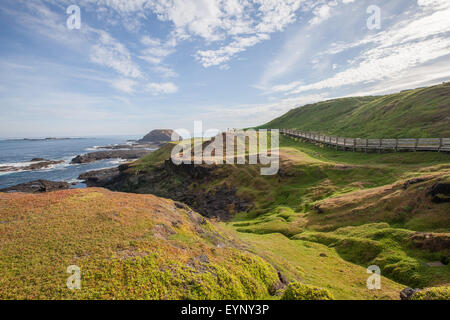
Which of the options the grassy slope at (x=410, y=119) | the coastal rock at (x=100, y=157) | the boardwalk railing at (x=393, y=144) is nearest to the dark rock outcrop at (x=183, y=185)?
the boardwalk railing at (x=393, y=144)

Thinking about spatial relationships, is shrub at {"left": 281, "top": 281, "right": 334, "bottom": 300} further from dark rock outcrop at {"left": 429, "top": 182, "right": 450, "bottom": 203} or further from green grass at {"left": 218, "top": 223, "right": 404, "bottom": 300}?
dark rock outcrop at {"left": 429, "top": 182, "right": 450, "bottom": 203}

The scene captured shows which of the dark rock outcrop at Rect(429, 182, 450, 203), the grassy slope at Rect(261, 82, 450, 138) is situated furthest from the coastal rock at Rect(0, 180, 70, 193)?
the grassy slope at Rect(261, 82, 450, 138)

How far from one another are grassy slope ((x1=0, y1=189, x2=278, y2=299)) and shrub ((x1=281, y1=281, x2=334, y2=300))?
154 centimetres

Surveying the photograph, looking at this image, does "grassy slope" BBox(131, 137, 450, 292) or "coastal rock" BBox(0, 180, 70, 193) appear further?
"coastal rock" BBox(0, 180, 70, 193)

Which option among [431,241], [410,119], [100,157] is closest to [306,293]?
[431,241]

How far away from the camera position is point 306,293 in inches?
316

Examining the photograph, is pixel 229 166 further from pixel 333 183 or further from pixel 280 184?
pixel 333 183

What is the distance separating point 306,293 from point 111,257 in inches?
309

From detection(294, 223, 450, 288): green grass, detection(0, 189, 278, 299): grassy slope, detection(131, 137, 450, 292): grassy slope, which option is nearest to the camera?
detection(0, 189, 278, 299): grassy slope

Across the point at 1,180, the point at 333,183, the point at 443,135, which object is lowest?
the point at 1,180

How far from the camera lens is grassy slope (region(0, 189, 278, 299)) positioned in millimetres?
7023
